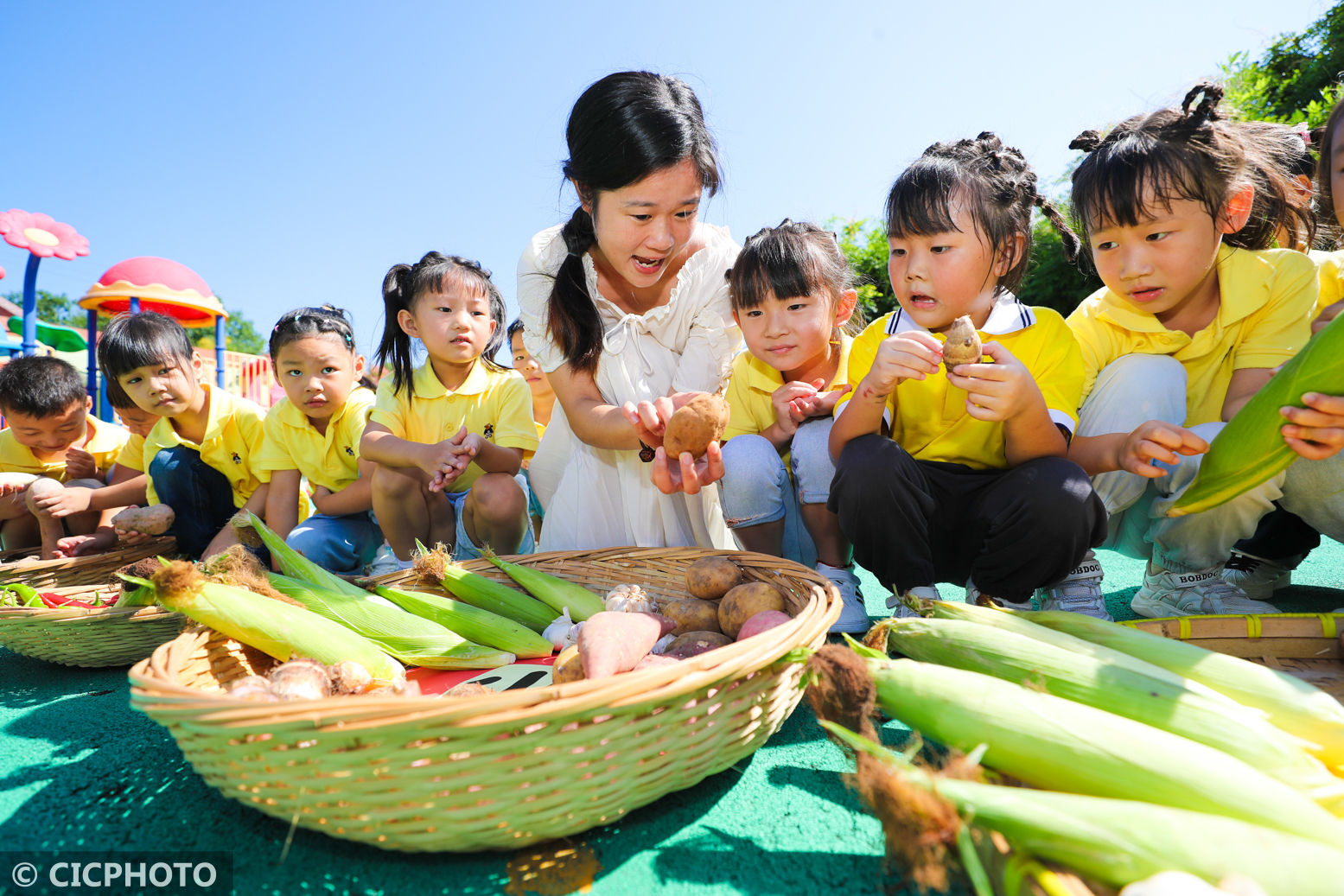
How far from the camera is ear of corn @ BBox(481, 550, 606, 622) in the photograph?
180 cm

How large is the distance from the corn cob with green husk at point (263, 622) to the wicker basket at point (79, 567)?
1.18m

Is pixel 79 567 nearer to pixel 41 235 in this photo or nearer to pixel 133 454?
pixel 133 454

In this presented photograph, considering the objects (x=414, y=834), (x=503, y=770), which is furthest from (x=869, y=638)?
(x=414, y=834)

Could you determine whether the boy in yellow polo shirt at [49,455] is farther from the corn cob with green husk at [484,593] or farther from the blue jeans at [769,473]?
the blue jeans at [769,473]

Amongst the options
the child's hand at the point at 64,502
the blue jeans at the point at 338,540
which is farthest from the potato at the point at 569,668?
the child's hand at the point at 64,502

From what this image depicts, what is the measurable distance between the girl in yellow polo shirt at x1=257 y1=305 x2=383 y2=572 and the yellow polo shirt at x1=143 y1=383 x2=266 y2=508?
0.17 m

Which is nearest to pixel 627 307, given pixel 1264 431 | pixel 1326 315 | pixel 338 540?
pixel 338 540

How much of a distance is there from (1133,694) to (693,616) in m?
0.92

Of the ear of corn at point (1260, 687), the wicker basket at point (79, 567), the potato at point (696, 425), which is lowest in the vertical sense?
the wicker basket at point (79, 567)

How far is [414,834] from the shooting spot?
2.97 ft

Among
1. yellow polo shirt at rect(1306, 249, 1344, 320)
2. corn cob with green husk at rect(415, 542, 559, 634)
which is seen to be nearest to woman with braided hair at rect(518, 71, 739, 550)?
corn cob with green husk at rect(415, 542, 559, 634)

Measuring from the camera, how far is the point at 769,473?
2086 mm

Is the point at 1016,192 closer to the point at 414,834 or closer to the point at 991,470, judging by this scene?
the point at 991,470

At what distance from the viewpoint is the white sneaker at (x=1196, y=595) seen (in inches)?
77.7
